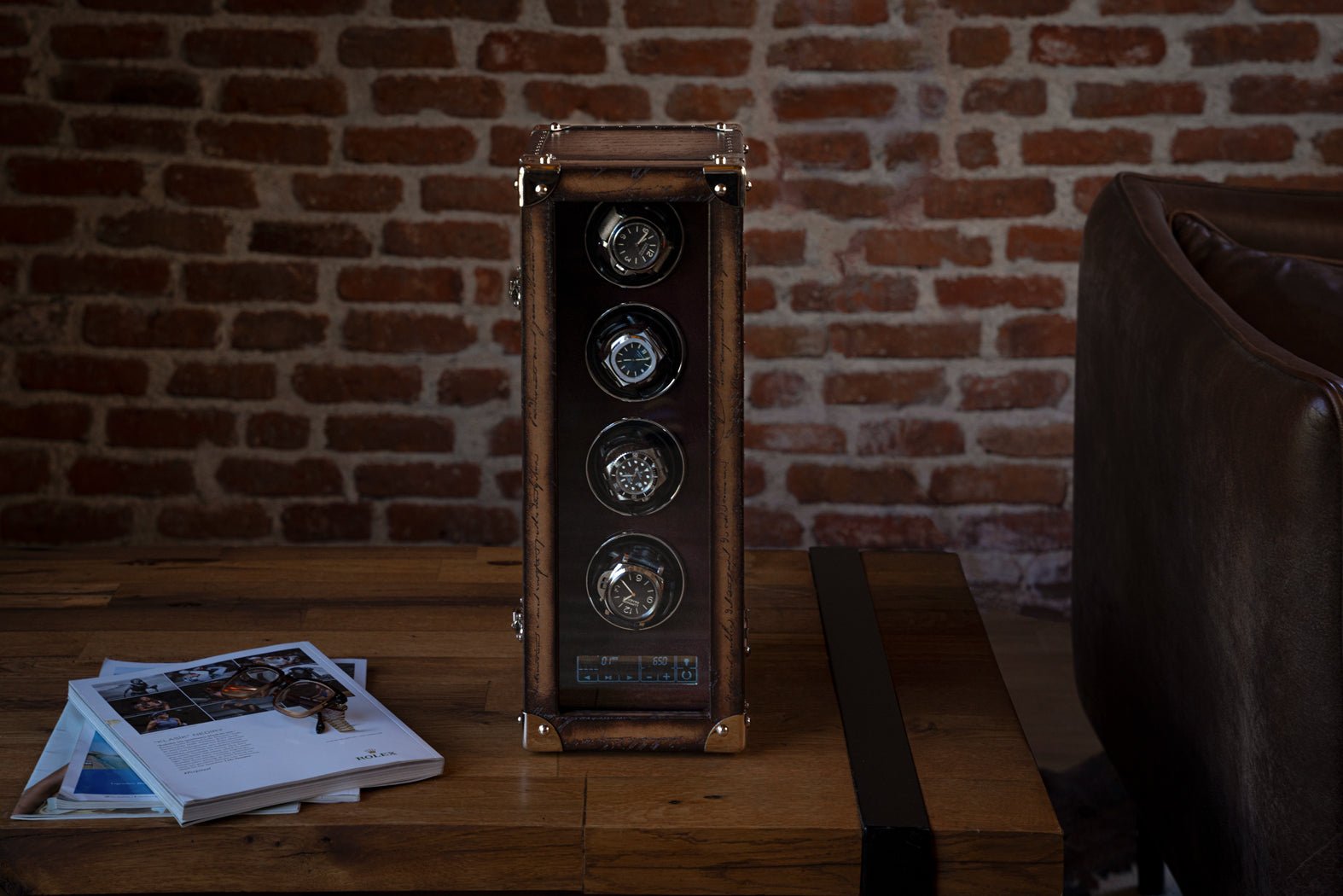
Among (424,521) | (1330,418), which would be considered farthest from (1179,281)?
(424,521)

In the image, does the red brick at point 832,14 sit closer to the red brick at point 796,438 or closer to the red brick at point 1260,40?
the red brick at point 1260,40

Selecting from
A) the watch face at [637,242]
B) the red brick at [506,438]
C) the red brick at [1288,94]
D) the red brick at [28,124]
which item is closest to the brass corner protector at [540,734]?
the watch face at [637,242]

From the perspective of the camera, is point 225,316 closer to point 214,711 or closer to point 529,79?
point 529,79

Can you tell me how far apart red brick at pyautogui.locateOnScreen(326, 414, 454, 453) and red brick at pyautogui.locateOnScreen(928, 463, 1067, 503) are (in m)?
0.82

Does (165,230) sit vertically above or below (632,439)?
above

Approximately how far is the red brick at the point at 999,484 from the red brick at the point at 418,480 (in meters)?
0.77

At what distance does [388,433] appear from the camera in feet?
7.64

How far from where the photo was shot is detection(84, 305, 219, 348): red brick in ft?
7.43

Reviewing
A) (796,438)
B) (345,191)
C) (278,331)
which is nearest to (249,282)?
(278,331)

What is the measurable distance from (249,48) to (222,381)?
530 mm

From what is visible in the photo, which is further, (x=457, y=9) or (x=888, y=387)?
(x=888, y=387)

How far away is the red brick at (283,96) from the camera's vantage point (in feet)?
7.23

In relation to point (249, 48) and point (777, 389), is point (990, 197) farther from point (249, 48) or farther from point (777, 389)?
point (249, 48)

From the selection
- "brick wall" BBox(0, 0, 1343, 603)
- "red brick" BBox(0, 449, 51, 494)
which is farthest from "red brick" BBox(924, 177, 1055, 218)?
"red brick" BBox(0, 449, 51, 494)
